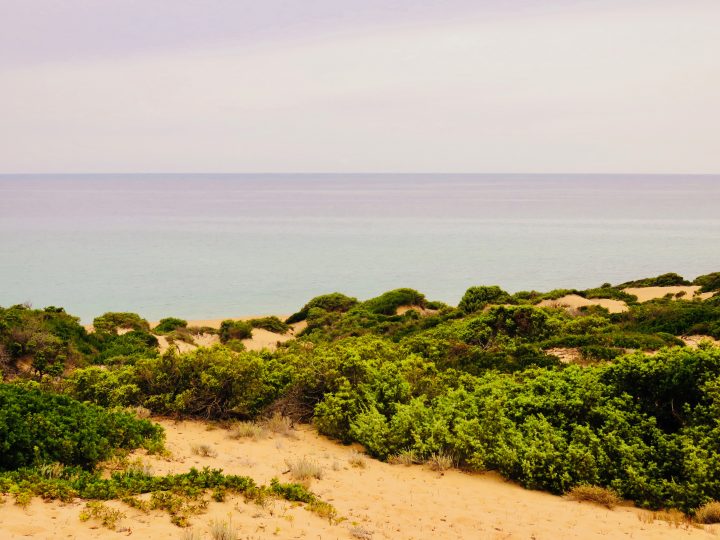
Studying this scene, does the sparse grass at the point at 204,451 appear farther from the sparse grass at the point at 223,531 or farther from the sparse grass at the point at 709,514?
the sparse grass at the point at 709,514

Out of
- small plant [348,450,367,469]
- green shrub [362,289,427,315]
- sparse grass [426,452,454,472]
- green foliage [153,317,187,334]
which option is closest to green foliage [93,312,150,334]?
green foliage [153,317,187,334]

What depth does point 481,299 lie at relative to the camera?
25.9 meters

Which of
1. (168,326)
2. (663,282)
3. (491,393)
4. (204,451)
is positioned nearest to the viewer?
(204,451)

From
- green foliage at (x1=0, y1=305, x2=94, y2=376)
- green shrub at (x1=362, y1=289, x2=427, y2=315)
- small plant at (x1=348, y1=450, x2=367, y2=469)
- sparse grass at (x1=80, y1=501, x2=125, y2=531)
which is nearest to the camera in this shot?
Result: sparse grass at (x1=80, y1=501, x2=125, y2=531)

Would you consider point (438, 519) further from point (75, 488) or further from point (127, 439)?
point (127, 439)

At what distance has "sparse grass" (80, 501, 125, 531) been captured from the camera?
5809mm

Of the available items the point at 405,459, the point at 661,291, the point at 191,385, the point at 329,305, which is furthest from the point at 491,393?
the point at 661,291

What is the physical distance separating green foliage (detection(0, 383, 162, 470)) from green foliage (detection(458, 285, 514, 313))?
18114 mm

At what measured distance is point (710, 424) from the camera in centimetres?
839

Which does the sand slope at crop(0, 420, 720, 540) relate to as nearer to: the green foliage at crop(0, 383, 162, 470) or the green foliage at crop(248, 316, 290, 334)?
the green foliage at crop(0, 383, 162, 470)

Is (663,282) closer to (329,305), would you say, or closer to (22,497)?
(329,305)

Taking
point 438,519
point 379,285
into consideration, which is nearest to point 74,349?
point 438,519

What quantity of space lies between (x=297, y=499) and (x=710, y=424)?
5666 mm

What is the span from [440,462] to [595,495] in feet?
7.01
